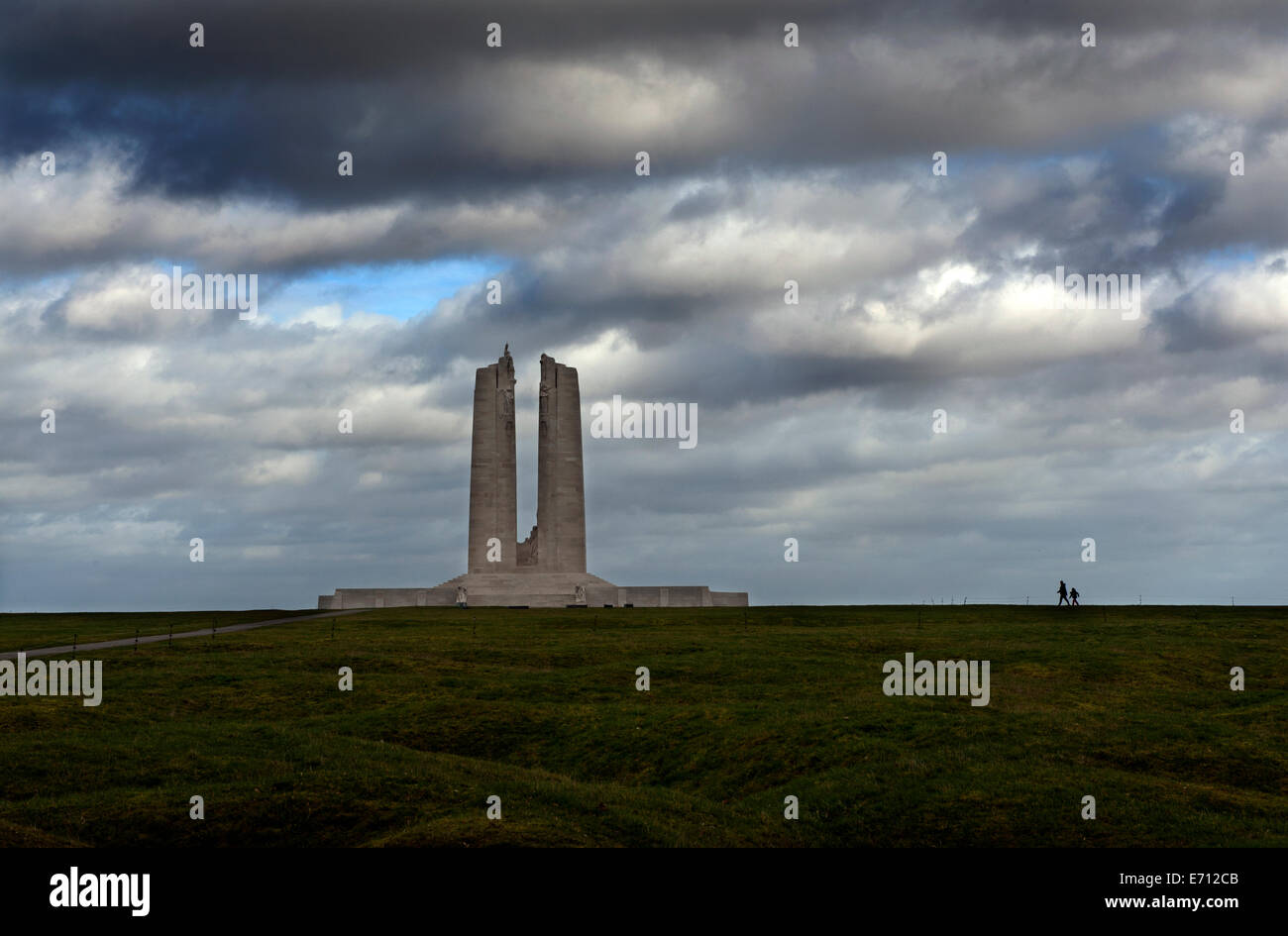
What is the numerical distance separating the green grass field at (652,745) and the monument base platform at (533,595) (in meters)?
32.1

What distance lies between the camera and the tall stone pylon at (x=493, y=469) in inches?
3939

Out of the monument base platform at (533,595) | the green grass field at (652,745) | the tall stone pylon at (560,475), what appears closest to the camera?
the green grass field at (652,745)

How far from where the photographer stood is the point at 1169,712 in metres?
39.8

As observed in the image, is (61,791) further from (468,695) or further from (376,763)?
(468,695)

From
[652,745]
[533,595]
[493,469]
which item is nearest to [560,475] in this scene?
[493,469]

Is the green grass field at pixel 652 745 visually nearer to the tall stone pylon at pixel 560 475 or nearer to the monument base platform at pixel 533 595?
the monument base platform at pixel 533 595

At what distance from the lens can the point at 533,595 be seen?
3652 inches

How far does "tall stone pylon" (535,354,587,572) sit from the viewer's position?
324ft

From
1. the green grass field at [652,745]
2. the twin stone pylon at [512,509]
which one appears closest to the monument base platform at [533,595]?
the twin stone pylon at [512,509]

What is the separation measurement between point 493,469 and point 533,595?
12.5 m

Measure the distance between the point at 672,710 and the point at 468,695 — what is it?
8141 mm

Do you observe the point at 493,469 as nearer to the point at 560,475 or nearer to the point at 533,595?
the point at 560,475
